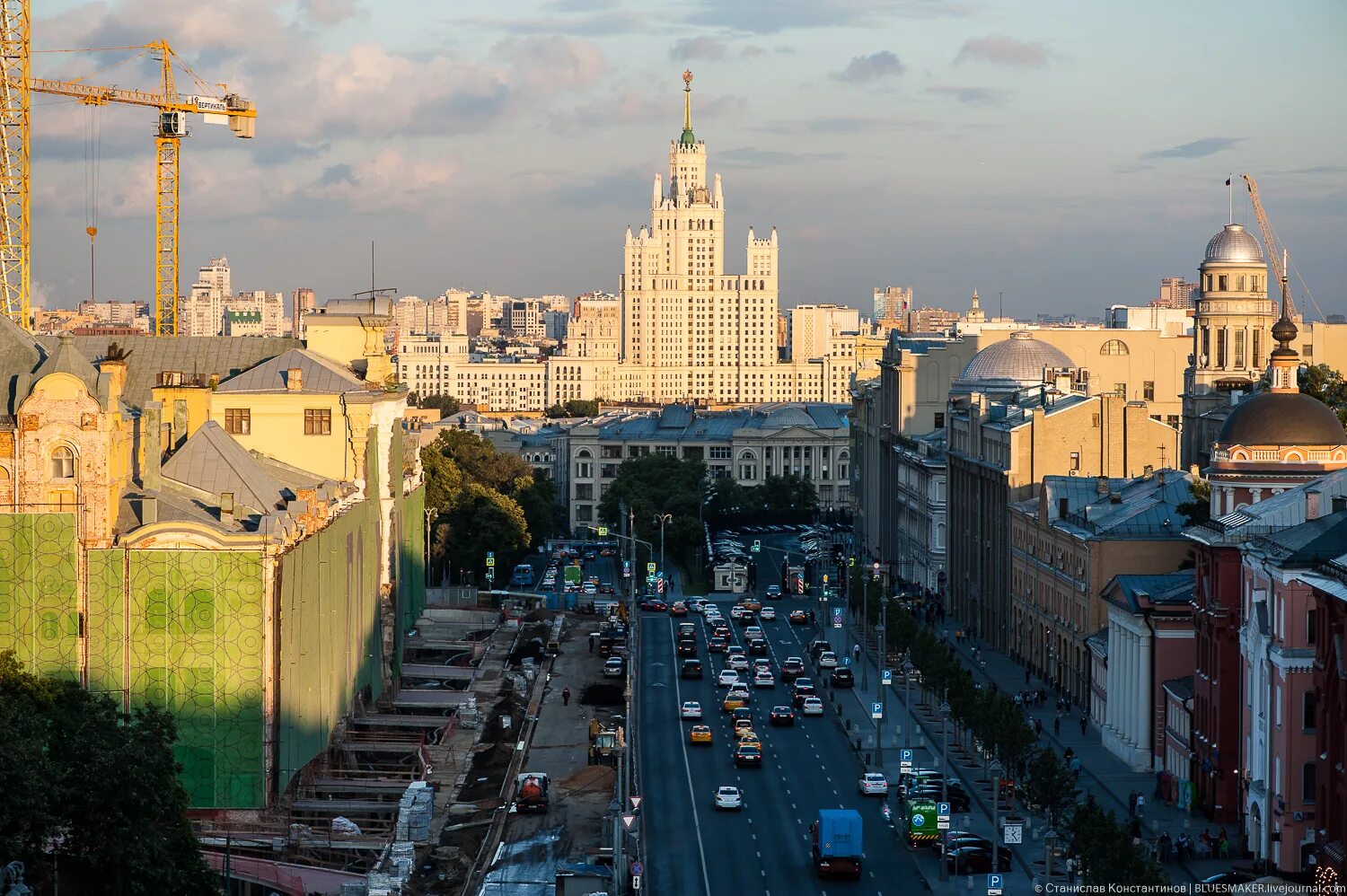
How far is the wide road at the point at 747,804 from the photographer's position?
6588cm

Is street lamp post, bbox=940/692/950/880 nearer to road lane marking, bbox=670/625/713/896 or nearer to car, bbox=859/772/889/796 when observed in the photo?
car, bbox=859/772/889/796

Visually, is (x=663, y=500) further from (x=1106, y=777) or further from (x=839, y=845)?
(x=839, y=845)

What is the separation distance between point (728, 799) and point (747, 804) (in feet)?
4.95

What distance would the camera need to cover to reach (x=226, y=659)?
68.5 m

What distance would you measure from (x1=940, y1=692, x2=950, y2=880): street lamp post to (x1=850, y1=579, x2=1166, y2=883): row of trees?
53 cm

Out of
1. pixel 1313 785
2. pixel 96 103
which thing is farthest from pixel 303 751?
pixel 96 103

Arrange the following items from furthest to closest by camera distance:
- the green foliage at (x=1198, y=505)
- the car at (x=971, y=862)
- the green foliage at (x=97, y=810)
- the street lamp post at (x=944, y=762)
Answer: the green foliage at (x=1198, y=505) → the car at (x=971, y=862) → the street lamp post at (x=944, y=762) → the green foliage at (x=97, y=810)

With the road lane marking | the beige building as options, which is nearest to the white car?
the road lane marking

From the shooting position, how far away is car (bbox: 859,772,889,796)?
7931 centimetres

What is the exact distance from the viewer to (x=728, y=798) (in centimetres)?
7662

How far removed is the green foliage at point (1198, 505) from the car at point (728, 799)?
22416 mm

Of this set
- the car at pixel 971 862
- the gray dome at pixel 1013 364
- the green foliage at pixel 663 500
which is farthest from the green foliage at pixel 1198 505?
the green foliage at pixel 663 500

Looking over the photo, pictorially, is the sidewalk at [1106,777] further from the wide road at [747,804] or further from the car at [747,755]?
the car at [747,755]

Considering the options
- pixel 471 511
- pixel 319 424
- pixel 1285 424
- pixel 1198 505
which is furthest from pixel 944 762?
pixel 471 511
